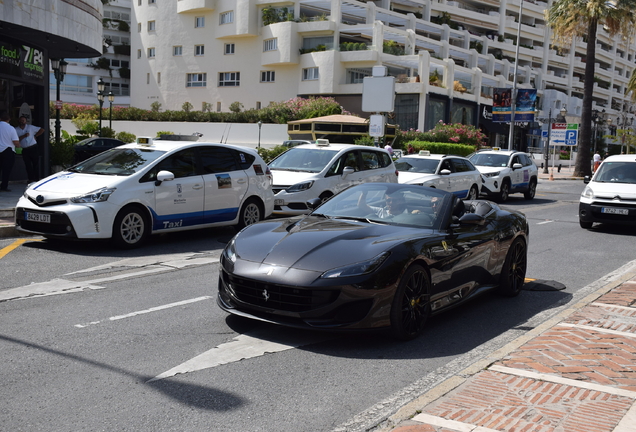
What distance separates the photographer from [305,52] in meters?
54.0

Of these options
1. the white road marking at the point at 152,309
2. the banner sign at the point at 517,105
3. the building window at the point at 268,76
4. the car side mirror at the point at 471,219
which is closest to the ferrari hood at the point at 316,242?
the car side mirror at the point at 471,219

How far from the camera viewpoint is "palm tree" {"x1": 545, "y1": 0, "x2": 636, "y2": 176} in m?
40.8

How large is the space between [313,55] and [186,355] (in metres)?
49.8

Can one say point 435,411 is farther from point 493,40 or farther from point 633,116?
point 633,116

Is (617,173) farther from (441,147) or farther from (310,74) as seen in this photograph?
(310,74)

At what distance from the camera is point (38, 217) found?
9.69 m

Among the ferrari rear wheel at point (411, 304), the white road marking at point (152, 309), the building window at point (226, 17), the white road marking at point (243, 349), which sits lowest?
the white road marking at point (152, 309)

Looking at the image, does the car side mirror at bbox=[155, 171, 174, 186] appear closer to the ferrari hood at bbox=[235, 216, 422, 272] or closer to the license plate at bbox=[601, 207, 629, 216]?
the ferrari hood at bbox=[235, 216, 422, 272]

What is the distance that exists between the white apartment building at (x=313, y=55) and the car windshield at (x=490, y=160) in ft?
93.3

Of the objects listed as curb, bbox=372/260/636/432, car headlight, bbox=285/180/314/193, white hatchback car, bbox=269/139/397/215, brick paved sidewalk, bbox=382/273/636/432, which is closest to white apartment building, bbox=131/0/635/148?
white hatchback car, bbox=269/139/397/215

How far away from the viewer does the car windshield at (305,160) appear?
14539 millimetres

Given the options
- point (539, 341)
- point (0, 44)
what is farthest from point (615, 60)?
point (539, 341)

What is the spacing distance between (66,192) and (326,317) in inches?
233

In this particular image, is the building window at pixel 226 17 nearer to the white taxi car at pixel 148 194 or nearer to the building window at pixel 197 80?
the building window at pixel 197 80
